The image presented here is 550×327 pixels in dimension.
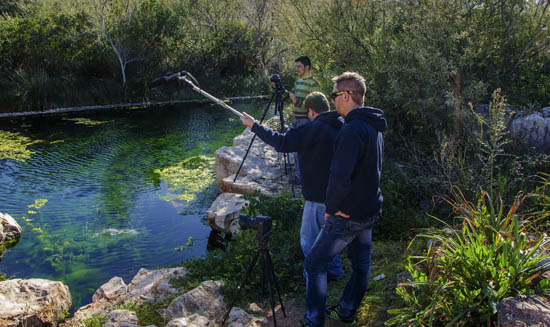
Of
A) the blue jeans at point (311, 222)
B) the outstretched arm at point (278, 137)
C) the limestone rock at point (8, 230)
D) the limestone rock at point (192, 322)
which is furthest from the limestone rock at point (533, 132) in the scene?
the limestone rock at point (8, 230)

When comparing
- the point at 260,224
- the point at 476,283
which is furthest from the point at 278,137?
the point at 476,283

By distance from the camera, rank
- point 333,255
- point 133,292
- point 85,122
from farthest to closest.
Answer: point 85,122
point 133,292
point 333,255

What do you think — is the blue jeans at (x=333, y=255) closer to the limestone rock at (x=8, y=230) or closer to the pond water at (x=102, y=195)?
the pond water at (x=102, y=195)

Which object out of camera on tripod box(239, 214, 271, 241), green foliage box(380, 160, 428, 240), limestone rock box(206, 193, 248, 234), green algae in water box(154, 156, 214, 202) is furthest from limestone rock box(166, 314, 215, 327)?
green algae in water box(154, 156, 214, 202)

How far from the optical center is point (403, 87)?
6.51 metres

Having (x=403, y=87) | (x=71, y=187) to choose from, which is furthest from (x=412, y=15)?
(x=71, y=187)

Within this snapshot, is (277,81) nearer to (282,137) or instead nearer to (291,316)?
(282,137)

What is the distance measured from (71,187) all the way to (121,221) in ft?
6.68

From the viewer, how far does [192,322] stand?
3223 millimetres

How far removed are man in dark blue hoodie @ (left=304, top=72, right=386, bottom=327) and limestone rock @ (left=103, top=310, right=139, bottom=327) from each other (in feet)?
4.98

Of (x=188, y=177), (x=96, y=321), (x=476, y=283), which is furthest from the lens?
(x=188, y=177)

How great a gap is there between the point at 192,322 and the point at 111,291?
1.91m

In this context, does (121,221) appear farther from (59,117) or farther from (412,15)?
(59,117)

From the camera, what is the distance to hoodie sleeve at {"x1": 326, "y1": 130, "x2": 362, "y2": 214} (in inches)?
107
